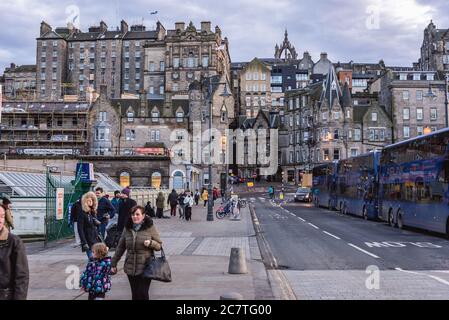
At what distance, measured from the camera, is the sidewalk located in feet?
33.4

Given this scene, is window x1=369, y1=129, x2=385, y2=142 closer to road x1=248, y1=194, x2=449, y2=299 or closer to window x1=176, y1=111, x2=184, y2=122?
window x1=176, y1=111, x2=184, y2=122

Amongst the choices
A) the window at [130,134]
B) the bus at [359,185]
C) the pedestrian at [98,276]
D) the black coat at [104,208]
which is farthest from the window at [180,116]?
the pedestrian at [98,276]

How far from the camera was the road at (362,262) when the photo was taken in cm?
1070

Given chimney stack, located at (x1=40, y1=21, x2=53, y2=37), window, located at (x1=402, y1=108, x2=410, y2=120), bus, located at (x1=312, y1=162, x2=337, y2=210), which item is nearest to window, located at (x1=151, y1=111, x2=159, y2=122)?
bus, located at (x1=312, y1=162, x2=337, y2=210)

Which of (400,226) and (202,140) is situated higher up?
(202,140)

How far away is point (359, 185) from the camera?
122 ft

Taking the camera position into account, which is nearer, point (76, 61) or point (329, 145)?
point (329, 145)

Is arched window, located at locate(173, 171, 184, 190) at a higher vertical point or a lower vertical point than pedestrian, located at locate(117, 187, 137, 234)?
higher

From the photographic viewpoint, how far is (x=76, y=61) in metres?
130

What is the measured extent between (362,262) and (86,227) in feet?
24.6
